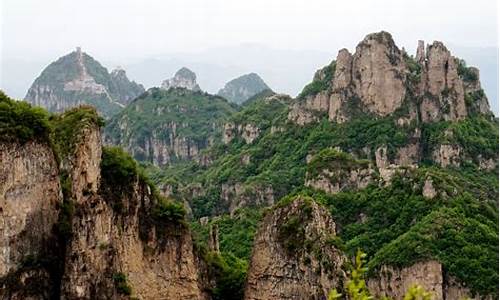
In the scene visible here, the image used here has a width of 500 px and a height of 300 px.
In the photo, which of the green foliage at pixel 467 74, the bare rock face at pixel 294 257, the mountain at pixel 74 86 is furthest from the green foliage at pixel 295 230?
the mountain at pixel 74 86

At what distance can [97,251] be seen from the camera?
2112 cm

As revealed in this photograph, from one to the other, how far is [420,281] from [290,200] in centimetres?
1863

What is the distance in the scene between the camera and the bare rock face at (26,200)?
65.6 feet

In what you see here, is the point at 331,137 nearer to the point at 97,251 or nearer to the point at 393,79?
the point at 393,79

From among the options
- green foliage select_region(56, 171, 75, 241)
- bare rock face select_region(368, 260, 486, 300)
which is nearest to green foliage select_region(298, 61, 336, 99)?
bare rock face select_region(368, 260, 486, 300)

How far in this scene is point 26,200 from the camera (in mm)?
20594

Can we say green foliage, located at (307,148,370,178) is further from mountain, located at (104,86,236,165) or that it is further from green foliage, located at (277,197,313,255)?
mountain, located at (104,86,236,165)

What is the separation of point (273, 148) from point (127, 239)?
58.5 m

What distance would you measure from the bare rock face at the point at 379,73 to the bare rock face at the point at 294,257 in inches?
1761

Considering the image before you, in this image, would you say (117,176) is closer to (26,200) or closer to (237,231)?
(26,200)

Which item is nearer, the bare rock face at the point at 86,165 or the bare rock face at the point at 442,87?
the bare rock face at the point at 86,165

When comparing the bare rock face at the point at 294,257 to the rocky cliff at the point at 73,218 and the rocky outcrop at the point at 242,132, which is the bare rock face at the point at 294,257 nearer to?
the rocky cliff at the point at 73,218

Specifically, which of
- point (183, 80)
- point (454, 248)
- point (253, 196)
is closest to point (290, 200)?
point (454, 248)

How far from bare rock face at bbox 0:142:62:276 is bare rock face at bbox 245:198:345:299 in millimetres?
6503
